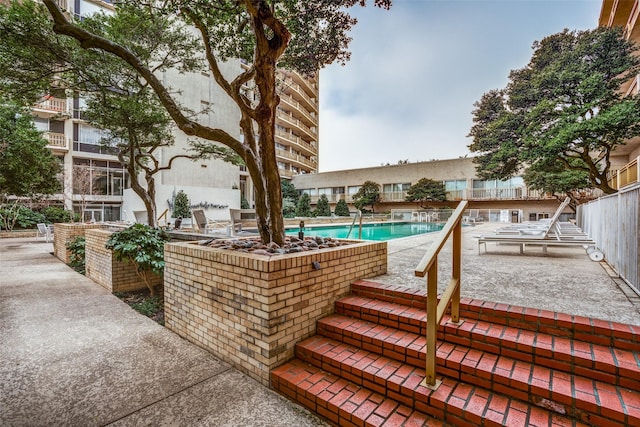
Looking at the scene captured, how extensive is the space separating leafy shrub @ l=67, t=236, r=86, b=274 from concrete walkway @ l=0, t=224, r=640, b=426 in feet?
9.36

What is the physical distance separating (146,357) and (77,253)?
6.54 m

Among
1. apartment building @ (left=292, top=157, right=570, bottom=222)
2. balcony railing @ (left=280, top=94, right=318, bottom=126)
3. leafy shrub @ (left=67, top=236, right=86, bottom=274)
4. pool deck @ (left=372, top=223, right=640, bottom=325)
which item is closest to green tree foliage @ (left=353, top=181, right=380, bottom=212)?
apartment building @ (left=292, top=157, right=570, bottom=222)

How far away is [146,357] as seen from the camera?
2799 millimetres

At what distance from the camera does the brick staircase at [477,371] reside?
1.69m

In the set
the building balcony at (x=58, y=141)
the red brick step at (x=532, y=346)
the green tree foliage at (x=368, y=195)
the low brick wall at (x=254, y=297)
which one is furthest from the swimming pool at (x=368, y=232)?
the building balcony at (x=58, y=141)

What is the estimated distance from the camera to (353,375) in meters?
2.19

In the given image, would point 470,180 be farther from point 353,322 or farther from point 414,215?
point 353,322

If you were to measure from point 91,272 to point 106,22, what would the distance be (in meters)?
5.60

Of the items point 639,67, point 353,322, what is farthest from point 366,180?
point 353,322

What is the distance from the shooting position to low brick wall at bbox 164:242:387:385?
2388 mm

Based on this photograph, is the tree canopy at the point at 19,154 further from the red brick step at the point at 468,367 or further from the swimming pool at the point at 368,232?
the red brick step at the point at 468,367

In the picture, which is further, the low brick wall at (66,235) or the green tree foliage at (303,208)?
the green tree foliage at (303,208)

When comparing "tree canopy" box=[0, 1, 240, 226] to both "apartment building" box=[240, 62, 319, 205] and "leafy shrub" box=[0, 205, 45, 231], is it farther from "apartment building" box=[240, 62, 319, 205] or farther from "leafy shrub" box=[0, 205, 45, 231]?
"apartment building" box=[240, 62, 319, 205]

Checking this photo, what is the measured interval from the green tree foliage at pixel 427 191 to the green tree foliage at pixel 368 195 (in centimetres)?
345
